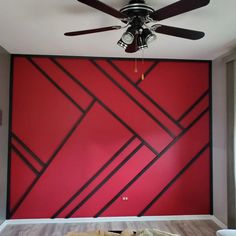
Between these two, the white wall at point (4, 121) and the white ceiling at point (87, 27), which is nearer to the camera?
the white ceiling at point (87, 27)

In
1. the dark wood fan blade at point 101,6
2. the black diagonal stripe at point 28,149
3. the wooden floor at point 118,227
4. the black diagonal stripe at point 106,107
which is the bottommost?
the wooden floor at point 118,227

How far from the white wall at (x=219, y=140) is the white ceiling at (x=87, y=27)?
12.6 inches

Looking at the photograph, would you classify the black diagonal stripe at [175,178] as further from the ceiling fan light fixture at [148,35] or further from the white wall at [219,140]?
the ceiling fan light fixture at [148,35]

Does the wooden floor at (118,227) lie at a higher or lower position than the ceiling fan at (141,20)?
lower

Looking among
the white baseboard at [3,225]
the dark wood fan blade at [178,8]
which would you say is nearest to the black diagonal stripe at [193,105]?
the dark wood fan blade at [178,8]

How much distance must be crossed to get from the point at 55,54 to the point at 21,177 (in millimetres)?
2019

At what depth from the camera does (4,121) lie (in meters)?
3.62

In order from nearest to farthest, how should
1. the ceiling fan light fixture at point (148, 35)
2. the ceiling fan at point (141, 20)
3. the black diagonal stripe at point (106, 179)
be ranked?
the ceiling fan at point (141, 20) → the ceiling fan light fixture at point (148, 35) → the black diagonal stripe at point (106, 179)

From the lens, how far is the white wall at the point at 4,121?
350cm

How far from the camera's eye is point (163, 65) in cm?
402

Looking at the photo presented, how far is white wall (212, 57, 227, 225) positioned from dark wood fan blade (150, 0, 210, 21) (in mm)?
2231

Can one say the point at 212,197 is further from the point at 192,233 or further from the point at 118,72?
the point at 118,72

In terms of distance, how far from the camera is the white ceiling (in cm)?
219

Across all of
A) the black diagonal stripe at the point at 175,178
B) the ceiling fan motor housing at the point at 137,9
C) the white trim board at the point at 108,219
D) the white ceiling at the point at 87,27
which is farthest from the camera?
the black diagonal stripe at the point at 175,178
